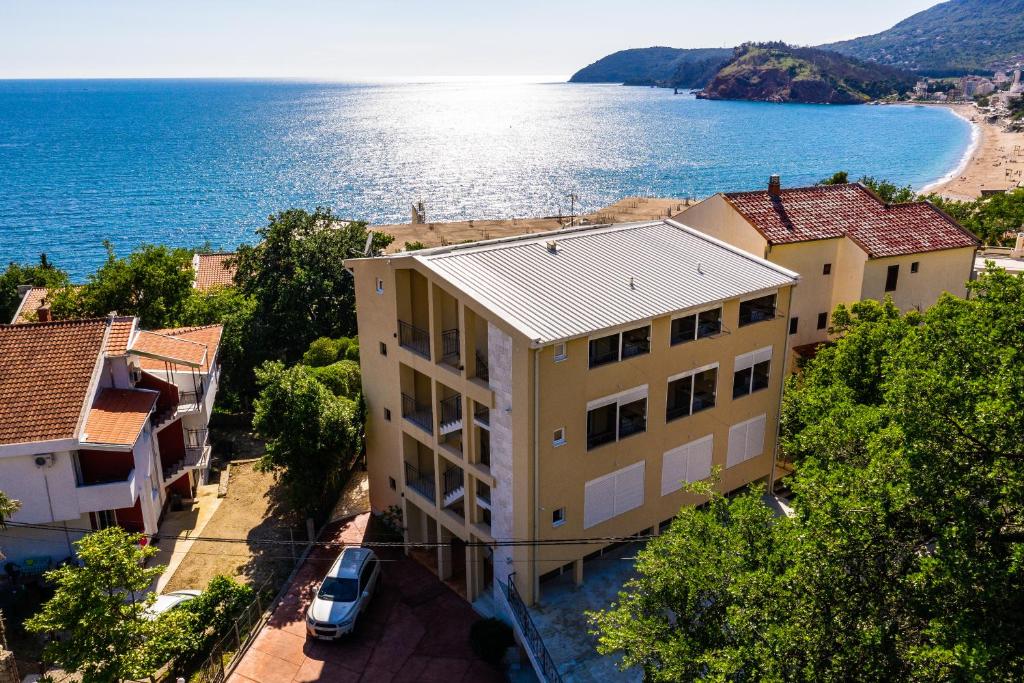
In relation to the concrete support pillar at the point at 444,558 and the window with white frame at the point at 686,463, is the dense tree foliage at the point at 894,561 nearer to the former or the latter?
the window with white frame at the point at 686,463

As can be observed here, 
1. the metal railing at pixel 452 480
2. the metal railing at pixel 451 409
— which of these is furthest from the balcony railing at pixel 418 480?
the metal railing at pixel 451 409

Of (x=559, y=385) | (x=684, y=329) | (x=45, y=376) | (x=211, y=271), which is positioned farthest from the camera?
(x=211, y=271)

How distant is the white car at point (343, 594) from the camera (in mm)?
25844

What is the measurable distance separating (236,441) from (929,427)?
36.8m

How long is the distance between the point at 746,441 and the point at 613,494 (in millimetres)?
7108

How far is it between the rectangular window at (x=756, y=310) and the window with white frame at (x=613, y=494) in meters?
7.06

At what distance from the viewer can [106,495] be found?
28.8 meters

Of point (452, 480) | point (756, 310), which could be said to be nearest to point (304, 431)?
point (452, 480)

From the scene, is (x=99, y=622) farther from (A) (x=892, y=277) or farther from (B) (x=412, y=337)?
(A) (x=892, y=277)

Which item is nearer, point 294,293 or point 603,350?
point 603,350

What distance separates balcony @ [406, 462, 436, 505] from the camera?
96.5 ft

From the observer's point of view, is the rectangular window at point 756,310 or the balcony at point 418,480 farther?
the balcony at point 418,480

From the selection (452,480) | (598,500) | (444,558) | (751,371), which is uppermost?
(751,371)

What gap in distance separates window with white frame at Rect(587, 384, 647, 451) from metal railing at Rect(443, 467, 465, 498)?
5.53 m
